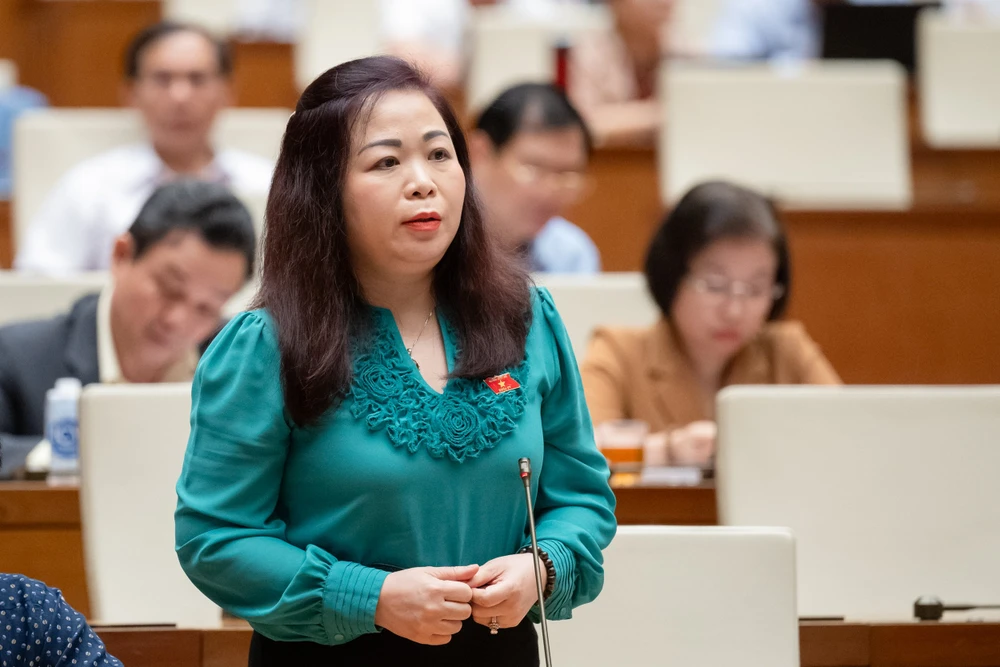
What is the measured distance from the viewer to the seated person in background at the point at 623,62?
3.87 metres

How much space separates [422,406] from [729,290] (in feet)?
4.01

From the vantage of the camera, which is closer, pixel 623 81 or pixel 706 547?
pixel 706 547

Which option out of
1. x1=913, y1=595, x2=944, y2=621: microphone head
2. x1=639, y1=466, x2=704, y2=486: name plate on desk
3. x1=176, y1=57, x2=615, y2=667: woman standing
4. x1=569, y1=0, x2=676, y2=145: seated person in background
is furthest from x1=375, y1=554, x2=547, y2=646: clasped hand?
x1=569, y1=0, x2=676, y2=145: seated person in background

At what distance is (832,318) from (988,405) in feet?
4.24

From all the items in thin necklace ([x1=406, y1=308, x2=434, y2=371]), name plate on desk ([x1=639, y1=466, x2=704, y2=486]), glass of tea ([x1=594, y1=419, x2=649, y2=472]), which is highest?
thin necklace ([x1=406, y1=308, x2=434, y2=371])

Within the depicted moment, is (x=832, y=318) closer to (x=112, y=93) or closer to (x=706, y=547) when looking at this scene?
(x=706, y=547)

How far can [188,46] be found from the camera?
133 inches

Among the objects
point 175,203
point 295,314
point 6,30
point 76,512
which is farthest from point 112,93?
point 295,314

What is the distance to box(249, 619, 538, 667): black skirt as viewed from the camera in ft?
3.69

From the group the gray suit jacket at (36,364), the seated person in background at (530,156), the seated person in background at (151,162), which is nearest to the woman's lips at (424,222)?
the gray suit jacket at (36,364)

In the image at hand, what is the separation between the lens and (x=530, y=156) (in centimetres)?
288

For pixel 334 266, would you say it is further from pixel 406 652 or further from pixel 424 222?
pixel 406 652

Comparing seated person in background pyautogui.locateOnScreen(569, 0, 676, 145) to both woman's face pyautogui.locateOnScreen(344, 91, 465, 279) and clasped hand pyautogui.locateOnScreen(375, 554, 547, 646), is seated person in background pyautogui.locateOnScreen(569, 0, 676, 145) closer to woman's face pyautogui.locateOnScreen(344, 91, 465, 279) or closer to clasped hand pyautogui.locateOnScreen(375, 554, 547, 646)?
woman's face pyautogui.locateOnScreen(344, 91, 465, 279)

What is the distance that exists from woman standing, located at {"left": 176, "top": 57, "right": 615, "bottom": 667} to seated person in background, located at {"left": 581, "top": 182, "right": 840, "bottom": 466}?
3.48 ft
